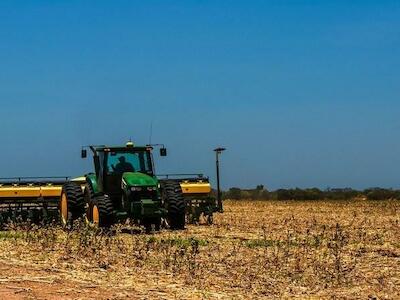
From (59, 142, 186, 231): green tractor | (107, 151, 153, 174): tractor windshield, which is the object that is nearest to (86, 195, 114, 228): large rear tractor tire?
(59, 142, 186, 231): green tractor

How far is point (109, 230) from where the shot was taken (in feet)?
59.2

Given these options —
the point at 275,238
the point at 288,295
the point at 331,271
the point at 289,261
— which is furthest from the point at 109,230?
the point at 288,295

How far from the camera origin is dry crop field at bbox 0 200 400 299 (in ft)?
32.7

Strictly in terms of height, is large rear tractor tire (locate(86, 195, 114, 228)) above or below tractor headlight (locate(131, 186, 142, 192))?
below

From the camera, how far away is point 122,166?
804 inches

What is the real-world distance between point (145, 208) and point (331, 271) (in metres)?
7.87

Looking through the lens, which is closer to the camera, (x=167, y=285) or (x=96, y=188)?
(x=167, y=285)

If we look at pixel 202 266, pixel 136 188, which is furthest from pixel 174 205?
pixel 202 266

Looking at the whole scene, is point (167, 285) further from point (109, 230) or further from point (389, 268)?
point (109, 230)

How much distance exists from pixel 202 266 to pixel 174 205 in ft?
24.8

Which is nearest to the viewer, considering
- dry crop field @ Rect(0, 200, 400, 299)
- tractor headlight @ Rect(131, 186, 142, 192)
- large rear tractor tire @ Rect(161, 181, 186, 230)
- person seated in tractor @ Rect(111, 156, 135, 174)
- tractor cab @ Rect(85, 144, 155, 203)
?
dry crop field @ Rect(0, 200, 400, 299)

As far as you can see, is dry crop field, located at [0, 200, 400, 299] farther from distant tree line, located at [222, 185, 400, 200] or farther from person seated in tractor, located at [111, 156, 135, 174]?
distant tree line, located at [222, 185, 400, 200]

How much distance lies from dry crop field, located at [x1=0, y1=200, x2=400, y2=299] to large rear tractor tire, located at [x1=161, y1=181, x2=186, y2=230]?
1.69 metres

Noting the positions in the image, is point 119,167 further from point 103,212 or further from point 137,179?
point 103,212
